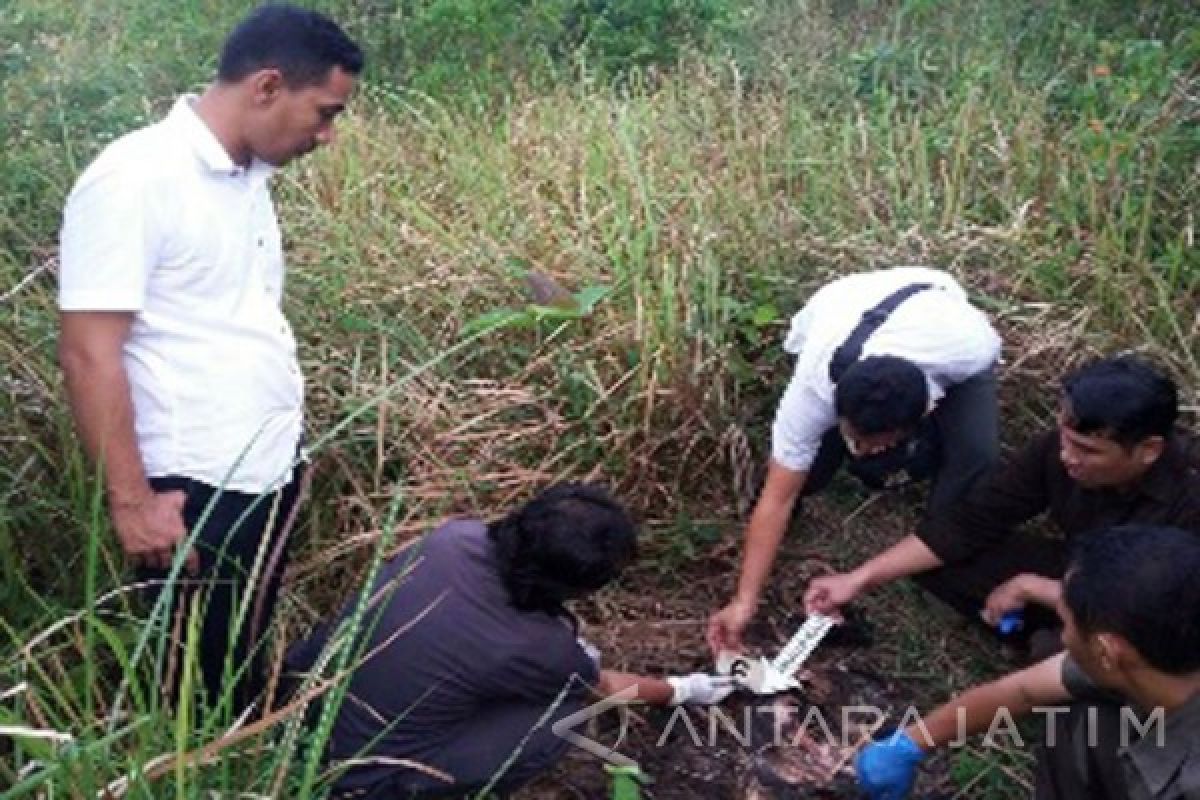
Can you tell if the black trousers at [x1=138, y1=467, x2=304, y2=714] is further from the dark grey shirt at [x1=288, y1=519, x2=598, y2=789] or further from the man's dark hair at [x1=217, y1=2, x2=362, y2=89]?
the man's dark hair at [x1=217, y1=2, x2=362, y2=89]

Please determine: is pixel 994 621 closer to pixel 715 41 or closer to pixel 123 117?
pixel 123 117

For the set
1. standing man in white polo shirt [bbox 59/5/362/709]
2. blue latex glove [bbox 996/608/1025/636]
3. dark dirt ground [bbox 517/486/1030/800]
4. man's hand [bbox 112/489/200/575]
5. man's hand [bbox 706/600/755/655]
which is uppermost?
standing man in white polo shirt [bbox 59/5/362/709]

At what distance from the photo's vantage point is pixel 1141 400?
109 inches

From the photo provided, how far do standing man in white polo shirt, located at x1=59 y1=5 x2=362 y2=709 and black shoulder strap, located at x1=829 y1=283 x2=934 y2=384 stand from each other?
126 centimetres

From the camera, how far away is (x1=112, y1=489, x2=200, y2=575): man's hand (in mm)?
2328

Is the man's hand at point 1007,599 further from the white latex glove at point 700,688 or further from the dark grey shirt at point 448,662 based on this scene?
the dark grey shirt at point 448,662

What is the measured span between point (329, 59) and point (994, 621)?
2.00m

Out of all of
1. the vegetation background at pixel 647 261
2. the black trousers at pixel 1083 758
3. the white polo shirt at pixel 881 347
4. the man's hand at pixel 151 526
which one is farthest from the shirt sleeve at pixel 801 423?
the man's hand at pixel 151 526

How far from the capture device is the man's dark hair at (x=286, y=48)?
243cm

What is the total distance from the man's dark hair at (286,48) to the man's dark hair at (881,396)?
1277 mm

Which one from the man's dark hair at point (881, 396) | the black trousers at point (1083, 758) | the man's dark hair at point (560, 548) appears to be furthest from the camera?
the man's dark hair at point (881, 396)

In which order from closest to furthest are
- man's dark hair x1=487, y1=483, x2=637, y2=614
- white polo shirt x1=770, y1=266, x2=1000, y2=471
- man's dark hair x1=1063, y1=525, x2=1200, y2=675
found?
man's dark hair x1=1063, y1=525, x2=1200, y2=675 → man's dark hair x1=487, y1=483, x2=637, y2=614 → white polo shirt x1=770, y1=266, x2=1000, y2=471

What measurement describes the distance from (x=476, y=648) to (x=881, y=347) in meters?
1.21

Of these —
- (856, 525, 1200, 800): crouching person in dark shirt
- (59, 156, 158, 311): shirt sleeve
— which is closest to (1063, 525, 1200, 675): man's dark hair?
(856, 525, 1200, 800): crouching person in dark shirt
